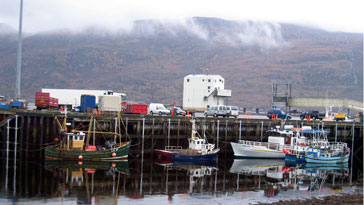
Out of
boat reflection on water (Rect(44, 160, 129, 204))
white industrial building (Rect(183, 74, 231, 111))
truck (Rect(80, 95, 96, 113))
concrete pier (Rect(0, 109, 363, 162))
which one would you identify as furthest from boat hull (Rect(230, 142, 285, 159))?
white industrial building (Rect(183, 74, 231, 111))

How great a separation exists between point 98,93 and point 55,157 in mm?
31406

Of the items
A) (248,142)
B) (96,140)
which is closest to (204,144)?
(248,142)

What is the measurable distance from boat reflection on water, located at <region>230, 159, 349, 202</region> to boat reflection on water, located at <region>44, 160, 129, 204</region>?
33.5ft

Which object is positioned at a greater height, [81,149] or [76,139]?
[76,139]

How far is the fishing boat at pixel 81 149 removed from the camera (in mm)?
45406

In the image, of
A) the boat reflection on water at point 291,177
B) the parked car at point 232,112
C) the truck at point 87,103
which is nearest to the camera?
the boat reflection on water at point 291,177

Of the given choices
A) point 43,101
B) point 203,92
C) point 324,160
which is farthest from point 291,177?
point 203,92

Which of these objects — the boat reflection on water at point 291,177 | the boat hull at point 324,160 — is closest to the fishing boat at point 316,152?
the boat hull at point 324,160

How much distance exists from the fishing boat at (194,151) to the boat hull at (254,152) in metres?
3.31

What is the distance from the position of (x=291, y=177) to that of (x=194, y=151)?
11.4 metres

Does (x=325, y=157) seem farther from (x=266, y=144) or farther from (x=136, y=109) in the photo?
(x=136, y=109)

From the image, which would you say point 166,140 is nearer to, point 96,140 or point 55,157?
point 96,140

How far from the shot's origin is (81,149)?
1825 inches

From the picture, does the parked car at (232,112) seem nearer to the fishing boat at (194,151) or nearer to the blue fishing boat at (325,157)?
the fishing boat at (194,151)
